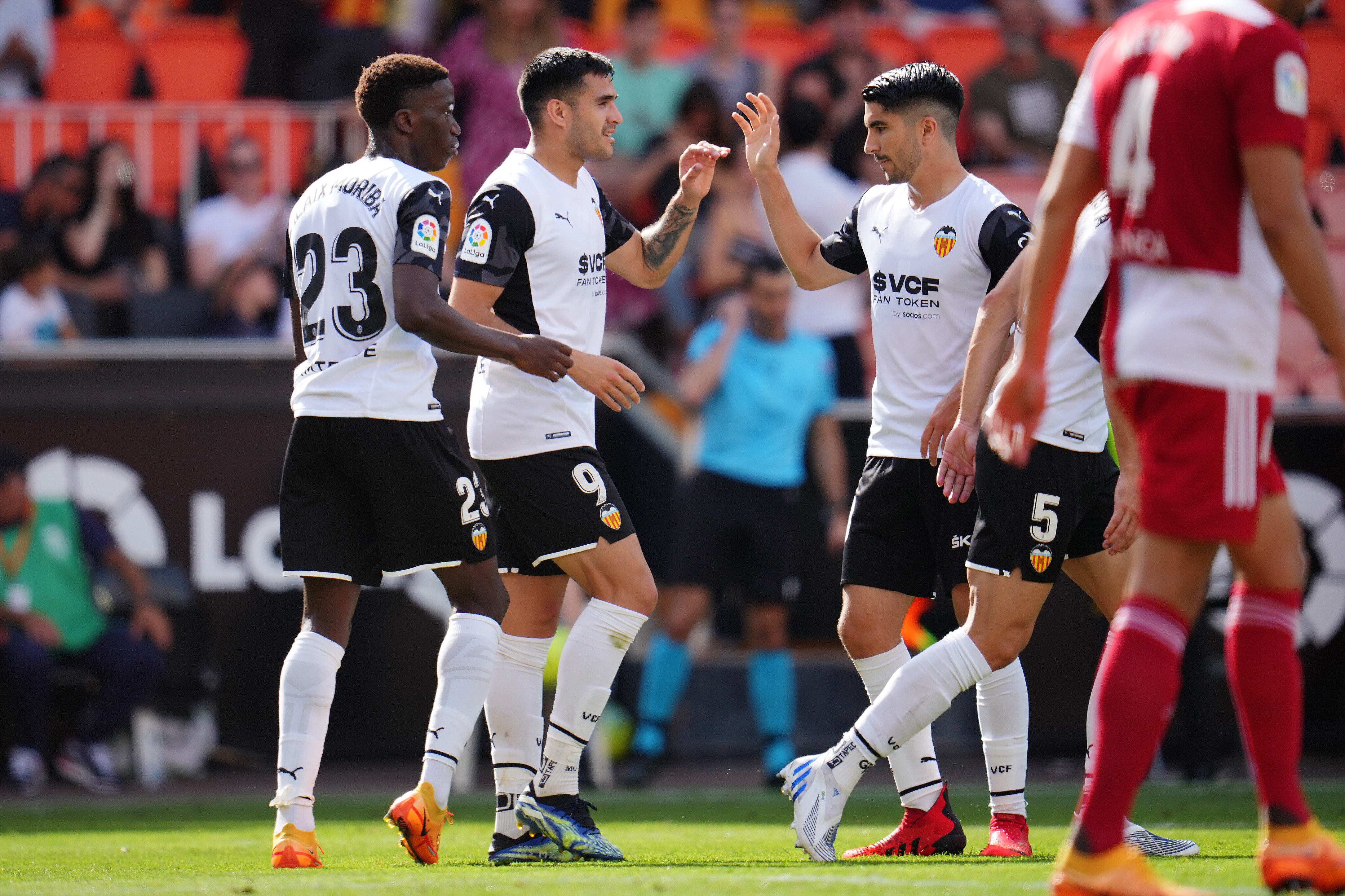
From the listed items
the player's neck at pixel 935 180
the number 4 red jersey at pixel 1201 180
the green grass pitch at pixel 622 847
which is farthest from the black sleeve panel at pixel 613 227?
the number 4 red jersey at pixel 1201 180

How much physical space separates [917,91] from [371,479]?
88.6 inches

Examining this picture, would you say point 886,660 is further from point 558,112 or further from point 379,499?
point 558,112

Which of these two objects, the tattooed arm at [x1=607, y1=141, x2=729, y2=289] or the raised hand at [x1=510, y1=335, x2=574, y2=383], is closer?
the raised hand at [x1=510, y1=335, x2=574, y2=383]

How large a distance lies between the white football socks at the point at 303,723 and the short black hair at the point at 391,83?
1802 millimetres

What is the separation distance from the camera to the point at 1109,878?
3.46 m

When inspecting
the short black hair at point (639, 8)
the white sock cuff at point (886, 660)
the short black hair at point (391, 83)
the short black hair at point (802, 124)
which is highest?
the short black hair at point (639, 8)

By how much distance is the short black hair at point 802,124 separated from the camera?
34.8 feet

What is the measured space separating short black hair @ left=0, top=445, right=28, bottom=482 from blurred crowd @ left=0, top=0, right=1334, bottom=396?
48.2 inches

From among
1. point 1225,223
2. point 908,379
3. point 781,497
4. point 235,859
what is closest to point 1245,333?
point 1225,223

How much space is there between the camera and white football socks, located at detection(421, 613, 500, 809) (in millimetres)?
5301

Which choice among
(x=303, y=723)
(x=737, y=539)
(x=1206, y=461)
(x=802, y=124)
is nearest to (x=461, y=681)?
(x=303, y=723)

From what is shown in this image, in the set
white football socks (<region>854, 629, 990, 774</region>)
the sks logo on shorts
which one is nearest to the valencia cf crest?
the sks logo on shorts

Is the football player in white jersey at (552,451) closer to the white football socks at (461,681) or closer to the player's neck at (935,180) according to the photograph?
the white football socks at (461,681)

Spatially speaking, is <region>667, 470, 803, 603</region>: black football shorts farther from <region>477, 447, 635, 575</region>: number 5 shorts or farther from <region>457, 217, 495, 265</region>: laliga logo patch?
<region>457, 217, 495, 265</region>: laliga logo patch
